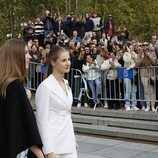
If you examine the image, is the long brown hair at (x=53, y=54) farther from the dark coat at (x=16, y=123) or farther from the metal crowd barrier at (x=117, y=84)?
the metal crowd barrier at (x=117, y=84)

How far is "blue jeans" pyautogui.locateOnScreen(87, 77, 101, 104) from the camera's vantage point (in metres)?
12.0

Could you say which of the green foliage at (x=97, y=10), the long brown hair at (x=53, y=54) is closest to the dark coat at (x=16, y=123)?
the long brown hair at (x=53, y=54)

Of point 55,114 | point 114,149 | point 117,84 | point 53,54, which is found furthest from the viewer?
point 117,84

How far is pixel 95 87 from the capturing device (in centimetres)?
1217

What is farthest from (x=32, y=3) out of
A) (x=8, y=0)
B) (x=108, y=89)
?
(x=108, y=89)

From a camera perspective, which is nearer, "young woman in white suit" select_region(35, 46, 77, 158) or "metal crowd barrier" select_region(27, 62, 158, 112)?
"young woman in white suit" select_region(35, 46, 77, 158)

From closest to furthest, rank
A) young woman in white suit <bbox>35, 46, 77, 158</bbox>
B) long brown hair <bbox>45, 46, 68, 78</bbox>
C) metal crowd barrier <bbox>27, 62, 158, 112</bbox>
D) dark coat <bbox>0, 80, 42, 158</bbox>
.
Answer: dark coat <bbox>0, 80, 42, 158</bbox>
young woman in white suit <bbox>35, 46, 77, 158</bbox>
long brown hair <bbox>45, 46, 68, 78</bbox>
metal crowd barrier <bbox>27, 62, 158, 112</bbox>

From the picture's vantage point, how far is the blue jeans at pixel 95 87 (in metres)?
12.0

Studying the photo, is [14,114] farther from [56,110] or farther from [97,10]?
[97,10]

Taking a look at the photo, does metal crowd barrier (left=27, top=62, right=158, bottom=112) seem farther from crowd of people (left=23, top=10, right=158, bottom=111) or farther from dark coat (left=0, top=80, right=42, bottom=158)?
dark coat (left=0, top=80, right=42, bottom=158)

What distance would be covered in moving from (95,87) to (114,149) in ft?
12.6

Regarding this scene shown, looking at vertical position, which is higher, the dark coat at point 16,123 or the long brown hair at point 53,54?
the long brown hair at point 53,54

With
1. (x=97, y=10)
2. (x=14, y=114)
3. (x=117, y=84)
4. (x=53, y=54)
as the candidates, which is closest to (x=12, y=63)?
(x=14, y=114)

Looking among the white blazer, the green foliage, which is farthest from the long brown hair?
the green foliage
